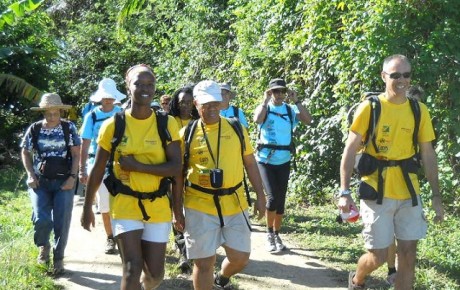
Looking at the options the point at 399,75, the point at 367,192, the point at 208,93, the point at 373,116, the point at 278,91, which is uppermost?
the point at 278,91

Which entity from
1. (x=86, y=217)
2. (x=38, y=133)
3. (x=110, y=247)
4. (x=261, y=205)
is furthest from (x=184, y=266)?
(x=86, y=217)

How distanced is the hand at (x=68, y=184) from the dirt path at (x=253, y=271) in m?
0.92

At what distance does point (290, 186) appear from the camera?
1314cm

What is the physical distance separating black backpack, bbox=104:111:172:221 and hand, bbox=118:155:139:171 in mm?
125

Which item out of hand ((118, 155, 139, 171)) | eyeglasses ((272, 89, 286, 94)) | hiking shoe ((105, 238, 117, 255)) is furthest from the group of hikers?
eyeglasses ((272, 89, 286, 94))

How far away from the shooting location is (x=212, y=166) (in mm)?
5684

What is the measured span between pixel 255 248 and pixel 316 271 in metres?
1.24

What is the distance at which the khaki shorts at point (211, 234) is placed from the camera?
5.70m

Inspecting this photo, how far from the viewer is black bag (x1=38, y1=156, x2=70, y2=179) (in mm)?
7348

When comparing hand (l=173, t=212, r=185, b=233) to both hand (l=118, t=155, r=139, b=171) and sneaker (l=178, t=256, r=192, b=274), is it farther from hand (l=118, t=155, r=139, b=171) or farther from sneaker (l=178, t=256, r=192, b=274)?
sneaker (l=178, t=256, r=192, b=274)

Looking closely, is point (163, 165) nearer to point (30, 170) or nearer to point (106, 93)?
point (30, 170)

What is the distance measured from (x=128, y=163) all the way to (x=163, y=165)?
27cm

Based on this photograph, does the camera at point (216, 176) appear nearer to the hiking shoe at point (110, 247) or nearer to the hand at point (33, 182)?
the hand at point (33, 182)

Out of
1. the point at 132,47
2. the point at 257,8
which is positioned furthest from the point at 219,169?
the point at 132,47
